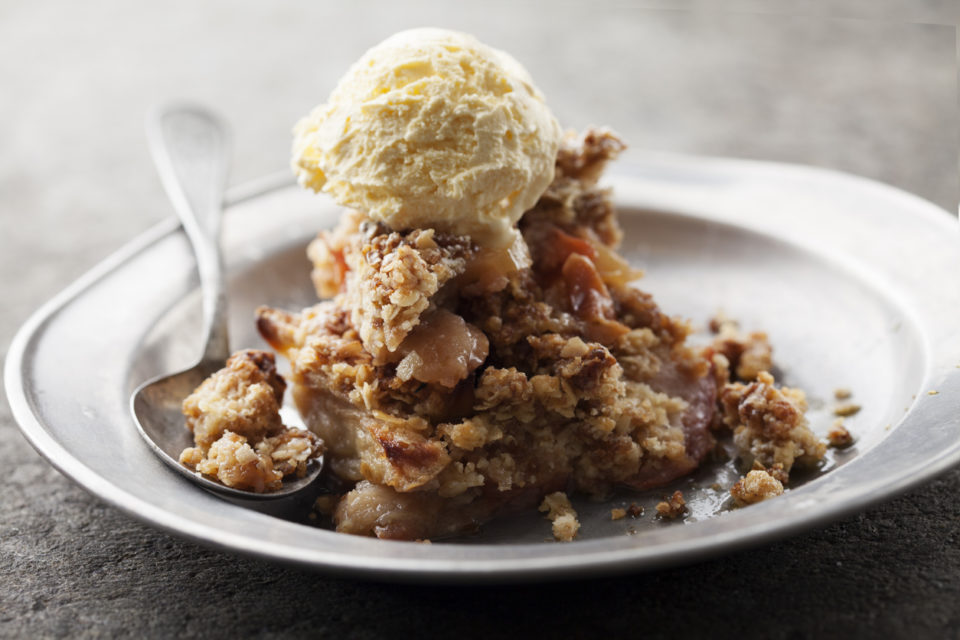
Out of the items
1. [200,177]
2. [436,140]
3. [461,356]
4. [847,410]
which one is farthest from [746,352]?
[200,177]

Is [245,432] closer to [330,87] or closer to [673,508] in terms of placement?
[673,508]

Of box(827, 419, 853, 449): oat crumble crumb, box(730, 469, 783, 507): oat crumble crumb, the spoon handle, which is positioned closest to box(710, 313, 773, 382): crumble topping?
box(827, 419, 853, 449): oat crumble crumb

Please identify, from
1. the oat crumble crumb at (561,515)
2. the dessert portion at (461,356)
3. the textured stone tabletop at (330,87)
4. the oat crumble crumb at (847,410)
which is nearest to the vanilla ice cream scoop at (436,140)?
the dessert portion at (461,356)

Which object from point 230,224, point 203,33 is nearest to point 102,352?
point 230,224

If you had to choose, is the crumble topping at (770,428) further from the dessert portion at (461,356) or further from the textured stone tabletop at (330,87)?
the textured stone tabletop at (330,87)

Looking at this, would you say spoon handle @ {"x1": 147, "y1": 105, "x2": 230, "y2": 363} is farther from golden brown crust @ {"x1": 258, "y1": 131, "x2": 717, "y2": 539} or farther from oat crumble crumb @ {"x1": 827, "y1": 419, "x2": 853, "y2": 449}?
oat crumble crumb @ {"x1": 827, "y1": 419, "x2": 853, "y2": 449}
